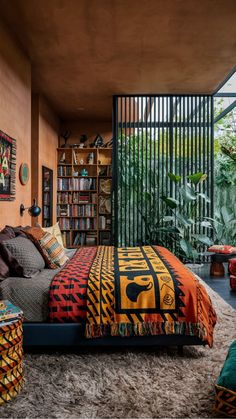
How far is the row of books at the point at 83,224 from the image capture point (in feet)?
23.5

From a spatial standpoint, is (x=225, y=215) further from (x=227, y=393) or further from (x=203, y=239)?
(x=227, y=393)

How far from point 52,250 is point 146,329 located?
120 centimetres

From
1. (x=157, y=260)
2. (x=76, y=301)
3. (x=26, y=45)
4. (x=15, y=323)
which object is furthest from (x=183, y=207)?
(x=15, y=323)

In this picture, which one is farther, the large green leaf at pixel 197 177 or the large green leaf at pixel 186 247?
the large green leaf at pixel 197 177

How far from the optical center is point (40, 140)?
19.4 feet

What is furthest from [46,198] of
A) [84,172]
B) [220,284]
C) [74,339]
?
[74,339]

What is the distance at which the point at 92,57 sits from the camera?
4559 mm

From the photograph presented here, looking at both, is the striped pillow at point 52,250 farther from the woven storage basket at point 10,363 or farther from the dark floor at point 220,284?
the dark floor at point 220,284

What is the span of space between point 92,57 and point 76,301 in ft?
11.0

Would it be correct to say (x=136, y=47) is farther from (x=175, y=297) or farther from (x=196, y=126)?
(x=175, y=297)

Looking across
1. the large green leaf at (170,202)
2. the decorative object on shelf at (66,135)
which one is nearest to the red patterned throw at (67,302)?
the large green leaf at (170,202)

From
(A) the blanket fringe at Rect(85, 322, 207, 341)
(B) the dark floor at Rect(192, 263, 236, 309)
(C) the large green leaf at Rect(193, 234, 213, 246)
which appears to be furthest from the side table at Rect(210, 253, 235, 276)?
(A) the blanket fringe at Rect(85, 322, 207, 341)

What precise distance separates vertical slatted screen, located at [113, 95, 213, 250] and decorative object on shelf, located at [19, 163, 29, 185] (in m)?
1.85

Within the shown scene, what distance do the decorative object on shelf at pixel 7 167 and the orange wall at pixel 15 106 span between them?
0.28 feet
